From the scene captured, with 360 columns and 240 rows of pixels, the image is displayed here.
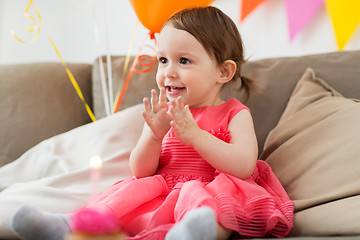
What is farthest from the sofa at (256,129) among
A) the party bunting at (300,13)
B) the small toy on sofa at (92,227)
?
the small toy on sofa at (92,227)

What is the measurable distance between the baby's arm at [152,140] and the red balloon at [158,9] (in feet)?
1.58

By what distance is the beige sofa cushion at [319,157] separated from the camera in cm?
92

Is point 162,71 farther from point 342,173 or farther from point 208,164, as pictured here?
point 342,173

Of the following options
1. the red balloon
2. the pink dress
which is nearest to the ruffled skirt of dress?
the pink dress

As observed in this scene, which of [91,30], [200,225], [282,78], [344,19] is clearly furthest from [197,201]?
[91,30]

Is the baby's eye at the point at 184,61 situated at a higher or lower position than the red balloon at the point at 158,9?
lower

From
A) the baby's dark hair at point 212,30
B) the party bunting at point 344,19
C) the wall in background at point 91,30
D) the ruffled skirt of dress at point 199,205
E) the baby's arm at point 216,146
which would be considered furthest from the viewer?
the wall in background at point 91,30

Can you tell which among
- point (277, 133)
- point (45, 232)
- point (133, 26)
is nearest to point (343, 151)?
point (277, 133)

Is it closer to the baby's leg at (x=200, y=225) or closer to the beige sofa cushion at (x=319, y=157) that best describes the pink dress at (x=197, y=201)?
the beige sofa cushion at (x=319, y=157)

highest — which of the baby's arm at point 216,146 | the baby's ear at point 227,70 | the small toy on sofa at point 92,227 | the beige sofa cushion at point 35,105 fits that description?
the small toy on sofa at point 92,227

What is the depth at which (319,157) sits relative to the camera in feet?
3.65

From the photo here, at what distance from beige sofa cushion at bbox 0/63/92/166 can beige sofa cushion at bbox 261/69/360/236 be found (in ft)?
2.92

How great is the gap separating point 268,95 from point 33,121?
3.18 ft

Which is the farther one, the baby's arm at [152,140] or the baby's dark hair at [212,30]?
the baby's dark hair at [212,30]
